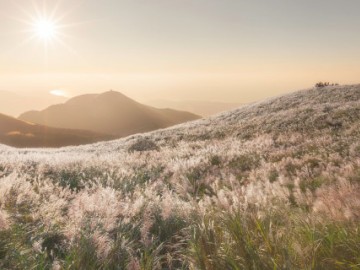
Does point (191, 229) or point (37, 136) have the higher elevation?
point (191, 229)

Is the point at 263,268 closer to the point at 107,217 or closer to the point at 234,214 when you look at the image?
the point at 234,214

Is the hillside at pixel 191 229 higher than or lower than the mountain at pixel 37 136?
higher

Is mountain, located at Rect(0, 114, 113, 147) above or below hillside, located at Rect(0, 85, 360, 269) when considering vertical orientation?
below

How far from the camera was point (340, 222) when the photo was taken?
11.5 ft

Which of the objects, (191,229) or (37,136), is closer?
(191,229)

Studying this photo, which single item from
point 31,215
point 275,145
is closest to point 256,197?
A: point 31,215

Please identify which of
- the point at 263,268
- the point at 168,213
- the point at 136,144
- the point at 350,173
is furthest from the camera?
the point at 136,144

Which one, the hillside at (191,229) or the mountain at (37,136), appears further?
the mountain at (37,136)

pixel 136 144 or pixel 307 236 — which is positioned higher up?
pixel 307 236

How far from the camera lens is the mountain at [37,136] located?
86812 millimetres

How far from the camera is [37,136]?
306 feet

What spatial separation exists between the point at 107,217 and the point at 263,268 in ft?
6.97

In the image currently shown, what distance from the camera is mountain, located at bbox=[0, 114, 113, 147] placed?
86812 mm

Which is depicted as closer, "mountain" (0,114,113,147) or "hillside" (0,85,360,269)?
"hillside" (0,85,360,269)
